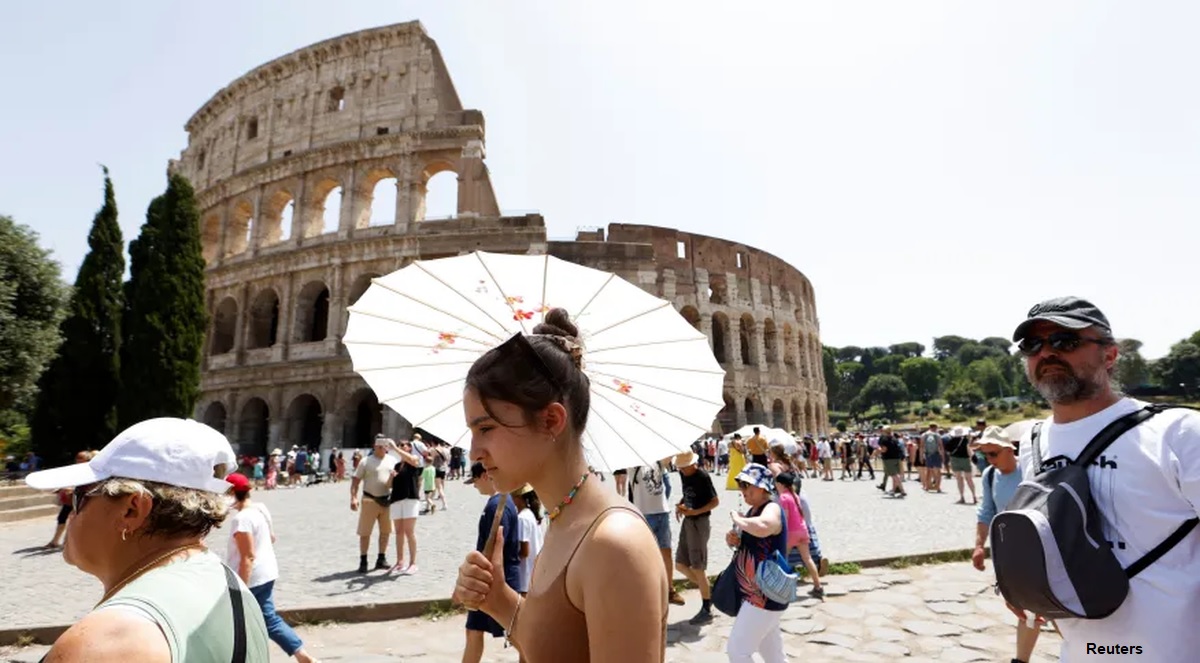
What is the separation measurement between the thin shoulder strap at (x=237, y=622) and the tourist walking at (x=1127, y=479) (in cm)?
228

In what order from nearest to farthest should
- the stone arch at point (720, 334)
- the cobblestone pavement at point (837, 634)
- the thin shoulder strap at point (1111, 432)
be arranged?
the thin shoulder strap at point (1111, 432), the cobblestone pavement at point (837, 634), the stone arch at point (720, 334)

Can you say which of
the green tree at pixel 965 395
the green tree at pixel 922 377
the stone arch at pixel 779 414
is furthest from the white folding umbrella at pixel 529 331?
the green tree at pixel 922 377

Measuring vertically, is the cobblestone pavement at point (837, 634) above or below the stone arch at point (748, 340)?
below

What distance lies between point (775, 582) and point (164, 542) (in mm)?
3003

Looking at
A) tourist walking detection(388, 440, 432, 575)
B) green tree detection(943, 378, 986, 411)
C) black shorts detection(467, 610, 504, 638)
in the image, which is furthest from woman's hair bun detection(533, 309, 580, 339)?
green tree detection(943, 378, 986, 411)

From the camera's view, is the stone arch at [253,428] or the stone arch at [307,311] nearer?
the stone arch at [253,428]

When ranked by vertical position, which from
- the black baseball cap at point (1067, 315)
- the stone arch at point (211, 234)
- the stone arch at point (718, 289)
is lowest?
the black baseball cap at point (1067, 315)

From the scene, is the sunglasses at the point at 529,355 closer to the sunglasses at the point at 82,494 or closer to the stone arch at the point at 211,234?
the sunglasses at the point at 82,494

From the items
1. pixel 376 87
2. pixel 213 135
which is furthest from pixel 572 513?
pixel 213 135

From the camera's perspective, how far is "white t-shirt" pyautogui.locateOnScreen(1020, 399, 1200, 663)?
169 centimetres

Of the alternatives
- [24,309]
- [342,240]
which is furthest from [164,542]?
[342,240]

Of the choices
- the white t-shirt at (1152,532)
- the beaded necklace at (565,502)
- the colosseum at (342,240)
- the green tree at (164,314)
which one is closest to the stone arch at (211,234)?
the colosseum at (342,240)

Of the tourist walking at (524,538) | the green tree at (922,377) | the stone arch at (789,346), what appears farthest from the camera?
the green tree at (922,377)

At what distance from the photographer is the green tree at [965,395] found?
7738cm
